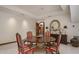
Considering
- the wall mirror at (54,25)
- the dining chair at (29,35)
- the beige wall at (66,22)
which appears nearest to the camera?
the dining chair at (29,35)

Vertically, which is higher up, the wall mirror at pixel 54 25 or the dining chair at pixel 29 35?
the wall mirror at pixel 54 25

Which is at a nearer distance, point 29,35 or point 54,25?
point 29,35

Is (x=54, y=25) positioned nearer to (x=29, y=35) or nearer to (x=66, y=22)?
(x=66, y=22)

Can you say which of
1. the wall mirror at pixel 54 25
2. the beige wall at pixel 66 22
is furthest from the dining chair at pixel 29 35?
the wall mirror at pixel 54 25

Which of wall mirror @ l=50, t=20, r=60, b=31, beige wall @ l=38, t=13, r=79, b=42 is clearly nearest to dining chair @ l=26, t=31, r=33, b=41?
beige wall @ l=38, t=13, r=79, b=42

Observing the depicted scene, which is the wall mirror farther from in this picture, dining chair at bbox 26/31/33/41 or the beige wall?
dining chair at bbox 26/31/33/41

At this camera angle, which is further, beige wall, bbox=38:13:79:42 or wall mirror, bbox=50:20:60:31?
wall mirror, bbox=50:20:60:31

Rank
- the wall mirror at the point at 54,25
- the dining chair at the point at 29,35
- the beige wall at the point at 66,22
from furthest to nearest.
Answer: the wall mirror at the point at 54,25 → the beige wall at the point at 66,22 → the dining chair at the point at 29,35

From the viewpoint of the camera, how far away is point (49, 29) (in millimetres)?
3568

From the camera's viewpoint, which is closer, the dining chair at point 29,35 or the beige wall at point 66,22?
the dining chair at point 29,35

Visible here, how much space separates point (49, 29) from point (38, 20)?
631 millimetres

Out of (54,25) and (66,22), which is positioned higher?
(66,22)

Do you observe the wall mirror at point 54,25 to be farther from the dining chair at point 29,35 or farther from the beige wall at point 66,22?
the dining chair at point 29,35

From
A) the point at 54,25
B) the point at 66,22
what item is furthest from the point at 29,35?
the point at 66,22
